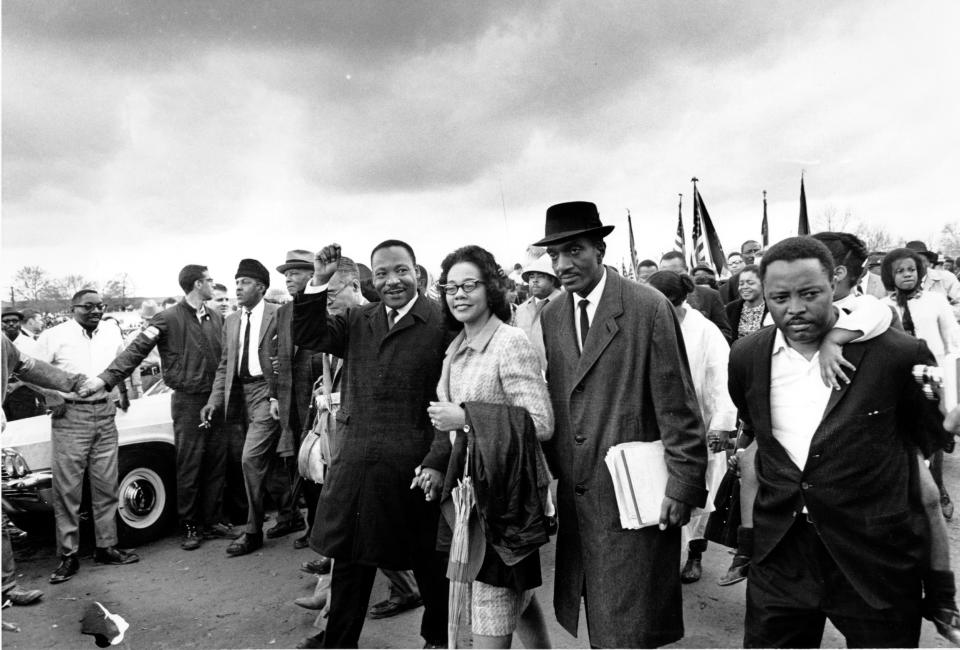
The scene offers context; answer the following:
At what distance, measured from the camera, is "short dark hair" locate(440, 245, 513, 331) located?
308 cm

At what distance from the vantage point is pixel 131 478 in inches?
231

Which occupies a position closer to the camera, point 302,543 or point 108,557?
point 108,557

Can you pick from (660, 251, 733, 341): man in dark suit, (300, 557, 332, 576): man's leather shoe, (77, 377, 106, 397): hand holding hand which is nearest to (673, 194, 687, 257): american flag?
(660, 251, 733, 341): man in dark suit

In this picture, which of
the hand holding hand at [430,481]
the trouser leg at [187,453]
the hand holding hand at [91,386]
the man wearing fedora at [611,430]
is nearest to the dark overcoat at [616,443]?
the man wearing fedora at [611,430]

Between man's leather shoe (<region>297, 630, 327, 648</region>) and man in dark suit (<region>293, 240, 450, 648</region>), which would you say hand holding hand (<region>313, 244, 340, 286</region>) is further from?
man's leather shoe (<region>297, 630, 327, 648</region>)

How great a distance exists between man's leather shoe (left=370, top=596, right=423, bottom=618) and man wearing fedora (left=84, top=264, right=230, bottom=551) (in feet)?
7.70

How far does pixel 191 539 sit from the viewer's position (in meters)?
5.82

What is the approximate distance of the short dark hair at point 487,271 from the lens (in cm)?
308

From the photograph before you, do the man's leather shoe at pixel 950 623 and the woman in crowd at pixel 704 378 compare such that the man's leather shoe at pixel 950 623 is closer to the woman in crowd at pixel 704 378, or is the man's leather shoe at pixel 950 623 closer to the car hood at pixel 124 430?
the woman in crowd at pixel 704 378

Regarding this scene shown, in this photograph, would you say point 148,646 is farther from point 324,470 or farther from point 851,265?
point 851,265

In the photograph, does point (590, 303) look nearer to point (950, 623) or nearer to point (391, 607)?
point (950, 623)

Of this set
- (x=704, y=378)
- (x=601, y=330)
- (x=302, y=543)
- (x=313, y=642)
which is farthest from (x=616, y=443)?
(x=302, y=543)

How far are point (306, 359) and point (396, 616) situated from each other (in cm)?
231

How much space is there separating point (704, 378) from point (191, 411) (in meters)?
4.48
